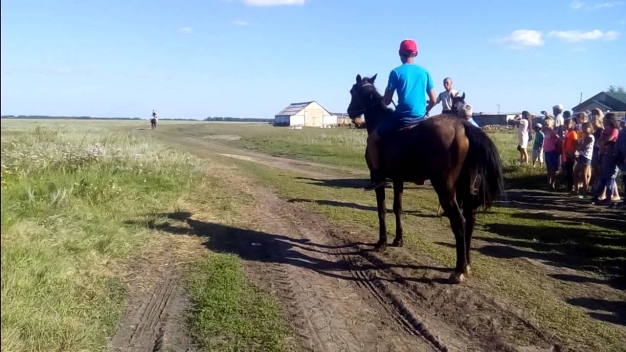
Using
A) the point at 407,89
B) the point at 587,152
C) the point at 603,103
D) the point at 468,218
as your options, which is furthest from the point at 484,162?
the point at 603,103

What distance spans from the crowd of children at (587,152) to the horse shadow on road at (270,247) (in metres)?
7.02

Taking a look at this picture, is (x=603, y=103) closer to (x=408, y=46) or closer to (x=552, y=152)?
(x=552, y=152)

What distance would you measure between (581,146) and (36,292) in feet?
40.8

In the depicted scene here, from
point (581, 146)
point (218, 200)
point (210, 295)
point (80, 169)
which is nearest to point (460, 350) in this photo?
point (210, 295)

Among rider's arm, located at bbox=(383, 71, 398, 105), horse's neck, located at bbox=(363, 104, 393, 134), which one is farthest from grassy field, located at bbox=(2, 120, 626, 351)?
rider's arm, located at bbox=(383, 71, 398, 105)

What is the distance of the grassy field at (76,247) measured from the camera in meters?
4.84

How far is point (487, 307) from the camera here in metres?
5.64

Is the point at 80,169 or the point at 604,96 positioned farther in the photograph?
the point at 604,96

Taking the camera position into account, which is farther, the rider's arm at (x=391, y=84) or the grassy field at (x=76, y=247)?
the rider's arm at (x=391, y=84)

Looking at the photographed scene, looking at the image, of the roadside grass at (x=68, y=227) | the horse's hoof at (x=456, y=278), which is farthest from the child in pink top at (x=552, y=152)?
the horse's hoof at (x=456, y=278)

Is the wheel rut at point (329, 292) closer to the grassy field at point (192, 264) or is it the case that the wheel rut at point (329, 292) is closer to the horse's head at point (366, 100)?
the grassy field at point (192, 264)

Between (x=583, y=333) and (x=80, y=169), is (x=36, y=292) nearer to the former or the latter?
(x=583, y=333)

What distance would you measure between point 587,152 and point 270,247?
899cm

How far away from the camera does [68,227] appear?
306 inches
